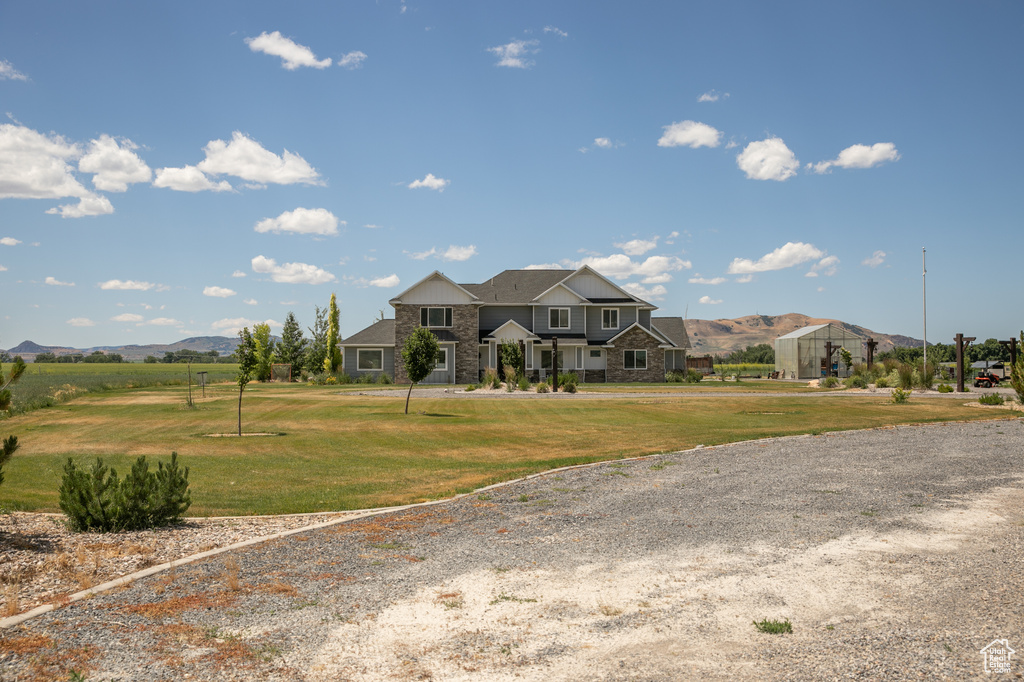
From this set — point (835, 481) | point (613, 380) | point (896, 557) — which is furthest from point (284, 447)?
point (613, 380)

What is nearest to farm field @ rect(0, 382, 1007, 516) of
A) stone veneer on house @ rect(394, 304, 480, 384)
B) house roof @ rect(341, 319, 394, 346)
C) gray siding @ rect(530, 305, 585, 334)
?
stone veneer on house @ rect(394, 304, 480, 384)

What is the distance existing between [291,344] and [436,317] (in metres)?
18.2

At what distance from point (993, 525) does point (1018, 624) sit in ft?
11.4

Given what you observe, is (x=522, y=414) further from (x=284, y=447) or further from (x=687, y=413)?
(x=284, y=447)

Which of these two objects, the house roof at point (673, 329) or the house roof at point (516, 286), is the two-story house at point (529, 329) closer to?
the house roof at point (516, 286)

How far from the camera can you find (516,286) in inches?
2055

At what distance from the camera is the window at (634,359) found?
49.0m

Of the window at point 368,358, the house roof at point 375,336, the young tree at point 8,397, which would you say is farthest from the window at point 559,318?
the young tree at point 8,397

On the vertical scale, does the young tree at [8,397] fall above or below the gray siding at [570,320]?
below

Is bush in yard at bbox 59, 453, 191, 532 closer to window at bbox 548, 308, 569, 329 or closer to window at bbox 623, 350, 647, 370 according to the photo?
window at bbox 548, 308, 569, 329

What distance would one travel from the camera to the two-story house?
47.3 metres

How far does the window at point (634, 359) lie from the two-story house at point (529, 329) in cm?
7

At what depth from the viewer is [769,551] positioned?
752cm

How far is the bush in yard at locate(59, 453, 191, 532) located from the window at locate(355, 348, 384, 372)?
40.3 metres
